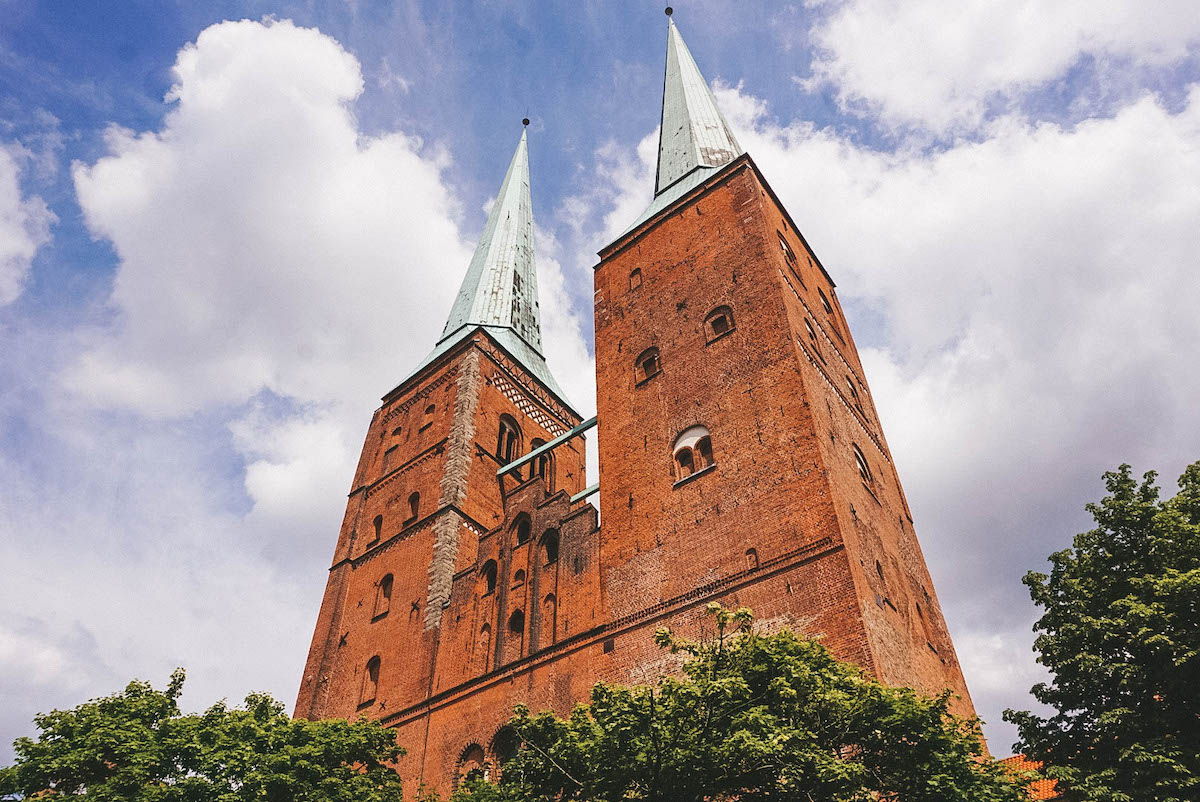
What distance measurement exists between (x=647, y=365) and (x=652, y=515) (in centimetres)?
523

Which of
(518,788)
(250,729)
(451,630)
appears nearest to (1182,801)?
(518,788)

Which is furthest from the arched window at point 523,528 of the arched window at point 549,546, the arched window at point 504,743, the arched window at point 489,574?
the arched window at point 504,743

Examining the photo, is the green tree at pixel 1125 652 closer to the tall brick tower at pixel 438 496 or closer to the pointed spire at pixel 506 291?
the tall brick tower at pixel 438 496

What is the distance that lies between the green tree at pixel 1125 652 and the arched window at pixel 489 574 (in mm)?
12941

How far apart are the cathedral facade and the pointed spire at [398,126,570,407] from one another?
337 centimetres

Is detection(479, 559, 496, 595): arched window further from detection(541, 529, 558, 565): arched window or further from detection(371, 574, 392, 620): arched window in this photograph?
detection(371, 574, 392, 620): arched window

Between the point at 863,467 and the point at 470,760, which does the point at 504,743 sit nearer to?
the point at 470,760

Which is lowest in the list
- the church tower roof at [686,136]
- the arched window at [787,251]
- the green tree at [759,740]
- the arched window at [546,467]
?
the green tree at [759,740]

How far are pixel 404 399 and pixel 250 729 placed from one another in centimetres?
1876

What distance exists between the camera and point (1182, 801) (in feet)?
36.6

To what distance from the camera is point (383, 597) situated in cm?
2639

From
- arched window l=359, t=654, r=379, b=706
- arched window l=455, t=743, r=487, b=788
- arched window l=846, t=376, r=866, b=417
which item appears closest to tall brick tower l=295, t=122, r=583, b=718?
arched window l=359, t=654, r=379, b=706

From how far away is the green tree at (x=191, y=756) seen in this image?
1461 centimetres

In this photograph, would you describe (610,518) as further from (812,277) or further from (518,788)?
(812,277)
